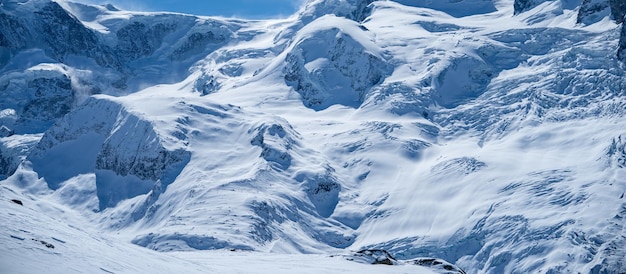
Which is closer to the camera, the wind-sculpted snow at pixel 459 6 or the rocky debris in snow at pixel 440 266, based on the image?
the rocky debris in snow at pixel 440 266

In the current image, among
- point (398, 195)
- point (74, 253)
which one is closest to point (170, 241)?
point (398, 195)

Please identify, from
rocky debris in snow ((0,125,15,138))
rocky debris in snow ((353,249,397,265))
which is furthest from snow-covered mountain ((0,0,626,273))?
rocky debris in snow ((353,249,397,265))

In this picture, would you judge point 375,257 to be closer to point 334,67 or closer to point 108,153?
point 108,153

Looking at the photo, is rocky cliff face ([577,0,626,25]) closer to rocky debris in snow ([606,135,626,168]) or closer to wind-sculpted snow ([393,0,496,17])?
wind-sculpted snow ([393,0,496,17])

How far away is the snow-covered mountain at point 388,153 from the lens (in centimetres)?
9506

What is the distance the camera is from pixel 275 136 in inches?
4892

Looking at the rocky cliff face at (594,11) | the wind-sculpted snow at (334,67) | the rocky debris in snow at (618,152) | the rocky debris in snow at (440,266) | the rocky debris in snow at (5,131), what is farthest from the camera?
the rocky debris in snow at (5,131)

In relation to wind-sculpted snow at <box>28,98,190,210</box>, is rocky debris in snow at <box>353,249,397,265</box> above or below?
above

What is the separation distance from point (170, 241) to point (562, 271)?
46420mm

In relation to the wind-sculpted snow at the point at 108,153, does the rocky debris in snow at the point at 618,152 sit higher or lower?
higher

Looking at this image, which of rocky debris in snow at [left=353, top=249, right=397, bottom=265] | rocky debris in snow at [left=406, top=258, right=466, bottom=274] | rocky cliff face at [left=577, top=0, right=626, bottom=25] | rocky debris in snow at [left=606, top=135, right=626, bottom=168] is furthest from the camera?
rocky cliff face at [left=577, top=0, right=626, bottom=25]

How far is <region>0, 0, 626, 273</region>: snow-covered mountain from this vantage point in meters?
95.1

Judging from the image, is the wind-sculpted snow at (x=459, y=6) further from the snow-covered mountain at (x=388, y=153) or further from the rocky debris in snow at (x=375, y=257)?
the rocky debris in snow at (x=375, y=257)

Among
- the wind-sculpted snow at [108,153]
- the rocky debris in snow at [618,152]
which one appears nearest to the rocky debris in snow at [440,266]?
the rocky debris in snow at [618,152]
